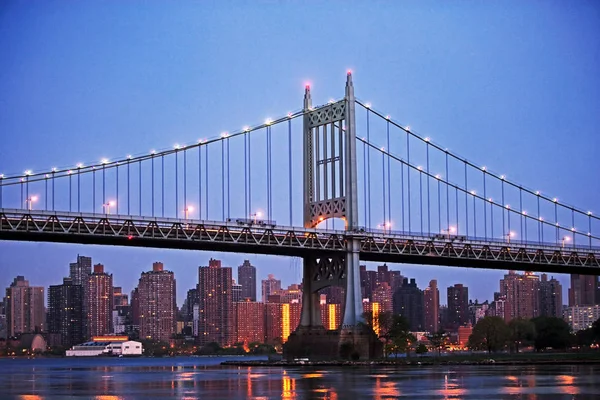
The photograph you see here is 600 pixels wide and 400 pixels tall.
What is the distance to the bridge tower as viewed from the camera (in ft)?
328

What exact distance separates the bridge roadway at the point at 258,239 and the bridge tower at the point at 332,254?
5.66ft

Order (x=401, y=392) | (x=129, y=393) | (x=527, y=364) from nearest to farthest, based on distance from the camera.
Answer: (x=401, y=392)
(x=129, y=393)
(x=527, y=364)

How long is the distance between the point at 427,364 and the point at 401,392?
4838 cm

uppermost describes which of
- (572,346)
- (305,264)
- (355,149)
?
(355,149)

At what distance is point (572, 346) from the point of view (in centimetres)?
16375

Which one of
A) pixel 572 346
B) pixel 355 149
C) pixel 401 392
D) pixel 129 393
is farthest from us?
pixel 572 346

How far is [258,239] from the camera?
9931 cm

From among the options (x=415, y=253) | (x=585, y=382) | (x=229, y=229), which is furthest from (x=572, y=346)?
(x=585, y=382)

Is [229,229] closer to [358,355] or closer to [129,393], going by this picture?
[358,355]

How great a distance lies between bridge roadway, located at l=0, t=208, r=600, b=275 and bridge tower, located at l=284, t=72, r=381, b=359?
173 centimetres

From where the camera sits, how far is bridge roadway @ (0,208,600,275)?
92.1 m

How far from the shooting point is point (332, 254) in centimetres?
10269

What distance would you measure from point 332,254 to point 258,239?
23.6 feet

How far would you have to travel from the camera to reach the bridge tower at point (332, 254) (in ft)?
→ 328
